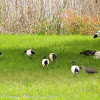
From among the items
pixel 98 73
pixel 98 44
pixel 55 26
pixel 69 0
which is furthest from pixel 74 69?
pixel 69 0

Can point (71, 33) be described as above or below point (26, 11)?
below

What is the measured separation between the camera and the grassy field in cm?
574

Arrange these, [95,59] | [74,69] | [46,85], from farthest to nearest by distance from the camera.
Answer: [95,59] → [74,69] → [46,85]

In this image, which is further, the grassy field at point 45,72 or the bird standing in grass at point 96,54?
the bird standing in grass at point 96,54

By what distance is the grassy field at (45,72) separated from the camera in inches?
226

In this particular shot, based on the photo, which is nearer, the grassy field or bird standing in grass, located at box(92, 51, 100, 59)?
the grassy field

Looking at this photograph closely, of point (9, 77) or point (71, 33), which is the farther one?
point (71, 33)

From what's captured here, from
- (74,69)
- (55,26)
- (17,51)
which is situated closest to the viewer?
(74,69)

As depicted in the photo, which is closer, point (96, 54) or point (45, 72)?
point (45, 72)

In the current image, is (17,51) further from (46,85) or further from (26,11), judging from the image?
(26,11)

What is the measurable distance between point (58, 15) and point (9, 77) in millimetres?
10083

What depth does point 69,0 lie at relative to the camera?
1812 centimetres

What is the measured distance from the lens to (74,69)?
7262 mm

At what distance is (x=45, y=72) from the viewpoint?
27.3 ft
